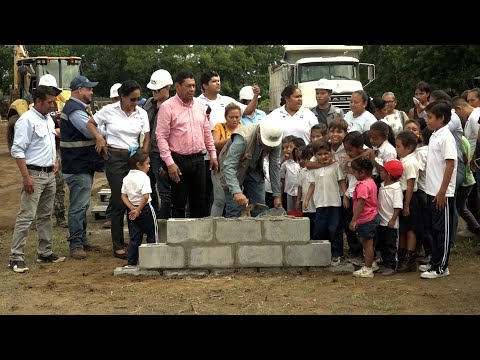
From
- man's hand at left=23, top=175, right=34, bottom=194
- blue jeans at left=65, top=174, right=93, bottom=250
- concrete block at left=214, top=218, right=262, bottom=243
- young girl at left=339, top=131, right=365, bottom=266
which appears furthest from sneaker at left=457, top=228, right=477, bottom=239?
man's hand at left=23, top=175, right=34, bottom=194

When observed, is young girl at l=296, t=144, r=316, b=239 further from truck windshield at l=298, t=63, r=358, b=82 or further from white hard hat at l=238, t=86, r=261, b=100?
truck windshield at l=298, t=63, r=358, b=82

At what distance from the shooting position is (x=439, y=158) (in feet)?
22.0

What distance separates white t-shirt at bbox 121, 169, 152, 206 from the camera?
7383mm

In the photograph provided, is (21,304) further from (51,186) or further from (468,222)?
(468,222)

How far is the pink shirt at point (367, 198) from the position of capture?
6.90 meters

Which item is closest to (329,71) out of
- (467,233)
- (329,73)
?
(329,73)

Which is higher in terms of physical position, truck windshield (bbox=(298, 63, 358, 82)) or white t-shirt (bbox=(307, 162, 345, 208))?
truck windshield (bbox=(298, 63, 358, 82))

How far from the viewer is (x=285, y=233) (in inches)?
278

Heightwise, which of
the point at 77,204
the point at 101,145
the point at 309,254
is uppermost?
the point at 101,145

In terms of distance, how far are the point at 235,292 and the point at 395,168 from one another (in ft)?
6.60

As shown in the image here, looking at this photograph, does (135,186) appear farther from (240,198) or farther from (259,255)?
(259,255)

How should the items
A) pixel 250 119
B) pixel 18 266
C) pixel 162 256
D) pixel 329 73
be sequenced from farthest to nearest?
pixel 329 73 < pixel 250 119 < pixel 18 266 < pixel 162 256

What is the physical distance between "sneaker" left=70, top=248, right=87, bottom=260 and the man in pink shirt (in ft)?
3.93
